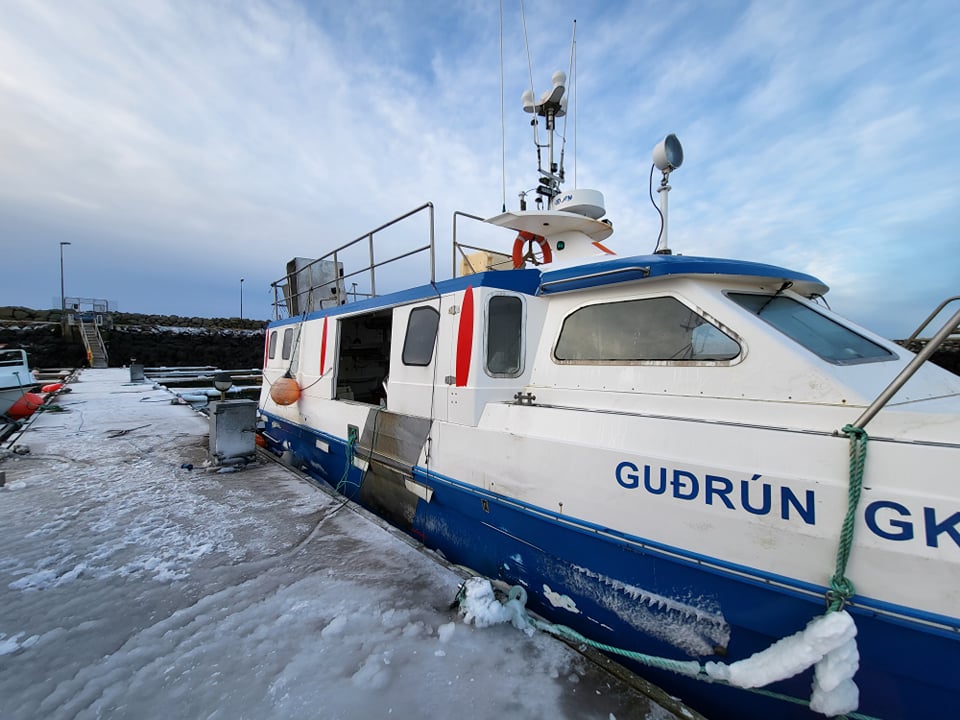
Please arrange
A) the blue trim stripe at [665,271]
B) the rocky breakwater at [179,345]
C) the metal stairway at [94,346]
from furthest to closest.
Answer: the rocky breakwater at [179,345]
the metal stairway at [94,346]
the blue trim stripe at [665,271]

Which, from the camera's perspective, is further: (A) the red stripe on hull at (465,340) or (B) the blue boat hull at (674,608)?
(A) the red stripe on hull at (465,340)

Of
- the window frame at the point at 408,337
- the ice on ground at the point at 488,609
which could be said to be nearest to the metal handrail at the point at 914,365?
the ice on ground at the point at 488,609

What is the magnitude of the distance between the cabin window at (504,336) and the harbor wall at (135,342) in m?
33.8

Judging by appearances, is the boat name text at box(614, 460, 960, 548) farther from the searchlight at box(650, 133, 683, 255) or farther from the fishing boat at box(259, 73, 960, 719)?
the searchlight at box(650, 133, 683, 255)

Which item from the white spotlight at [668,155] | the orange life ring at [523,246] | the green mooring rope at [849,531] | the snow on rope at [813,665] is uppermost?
the white spotlight at [668,155]

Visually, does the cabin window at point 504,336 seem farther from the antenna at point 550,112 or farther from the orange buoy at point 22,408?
the orange buoy at point 22,408

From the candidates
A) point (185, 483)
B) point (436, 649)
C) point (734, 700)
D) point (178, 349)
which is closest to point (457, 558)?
point (436, 649)

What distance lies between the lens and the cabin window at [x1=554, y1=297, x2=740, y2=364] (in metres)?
2.94

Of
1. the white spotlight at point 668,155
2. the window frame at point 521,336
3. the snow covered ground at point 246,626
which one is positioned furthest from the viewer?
the white spotlight at point 668,155

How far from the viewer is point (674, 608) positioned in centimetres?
251

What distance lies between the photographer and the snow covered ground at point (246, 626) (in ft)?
7.48

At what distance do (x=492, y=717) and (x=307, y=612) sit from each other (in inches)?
56.1

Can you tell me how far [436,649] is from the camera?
2645 millimetres

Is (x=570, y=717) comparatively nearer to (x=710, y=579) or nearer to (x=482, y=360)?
(x=710, y=579)
